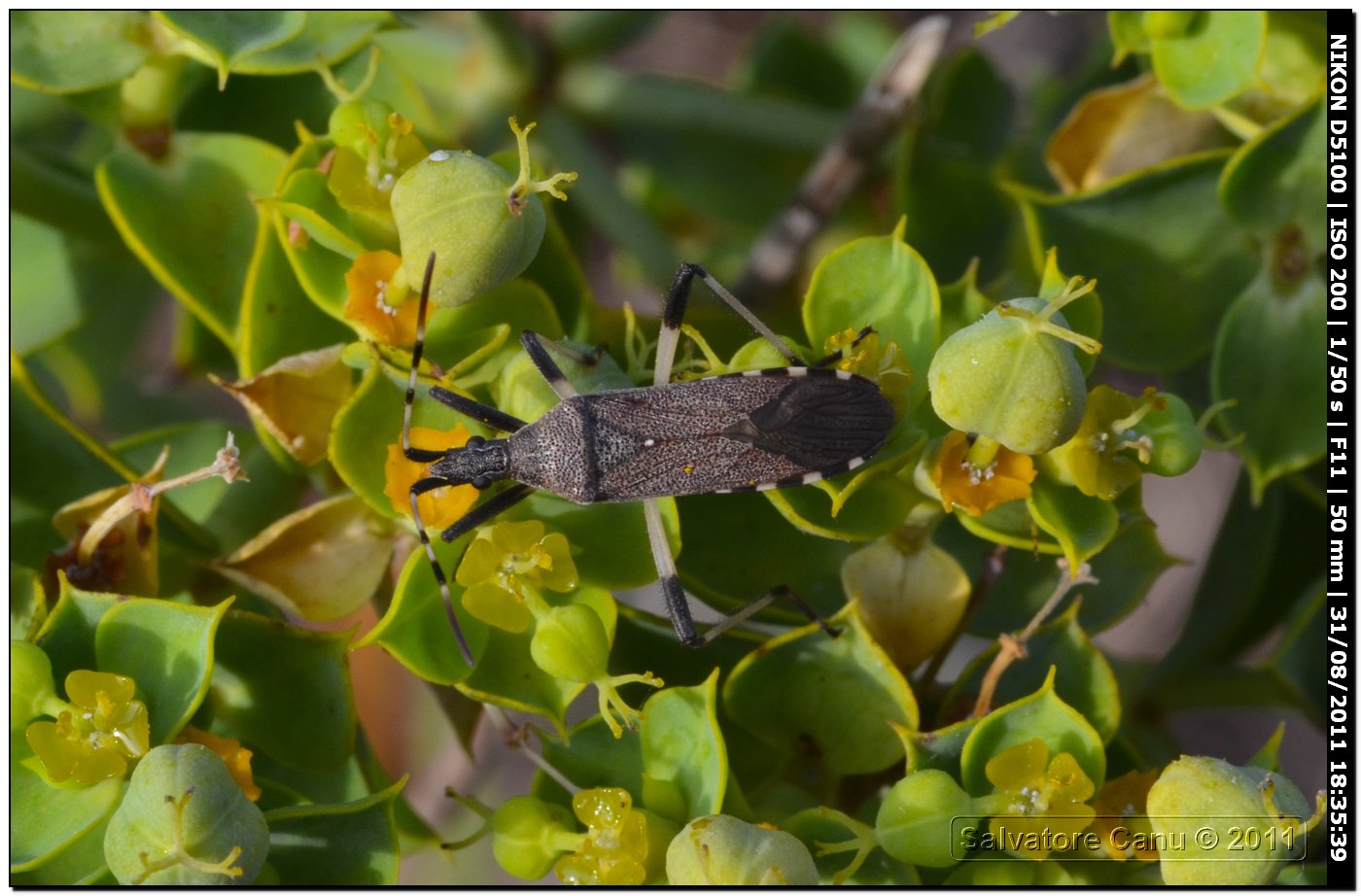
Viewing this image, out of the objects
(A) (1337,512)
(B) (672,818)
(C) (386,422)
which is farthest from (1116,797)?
(C) (386,422)

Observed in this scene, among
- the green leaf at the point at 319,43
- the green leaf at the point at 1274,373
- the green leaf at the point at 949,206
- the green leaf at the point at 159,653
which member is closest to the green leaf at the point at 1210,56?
the green leaf at the point at 1274,373

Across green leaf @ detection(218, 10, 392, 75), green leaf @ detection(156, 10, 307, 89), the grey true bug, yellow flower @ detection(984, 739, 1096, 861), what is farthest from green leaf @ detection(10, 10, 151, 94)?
yellow flower @ detection(984, 739, 1096, 861)

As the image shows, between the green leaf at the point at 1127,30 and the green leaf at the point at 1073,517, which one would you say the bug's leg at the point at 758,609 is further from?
the green leaf at the point at 1127,30

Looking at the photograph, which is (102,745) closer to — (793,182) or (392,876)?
(392,876)

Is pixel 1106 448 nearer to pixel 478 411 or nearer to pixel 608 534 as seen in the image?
pixel 608 534

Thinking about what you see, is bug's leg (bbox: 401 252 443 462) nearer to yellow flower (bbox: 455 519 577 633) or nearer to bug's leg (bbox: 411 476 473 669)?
bug's leg (bbox: 411 476 473 669)
